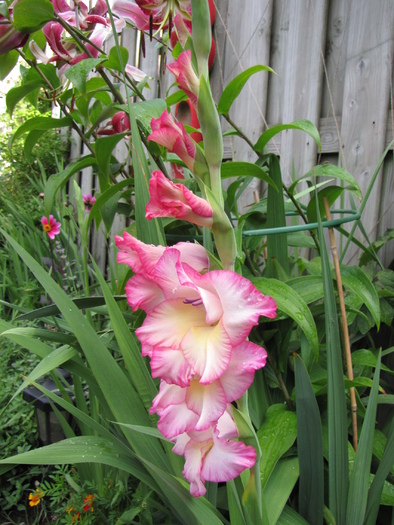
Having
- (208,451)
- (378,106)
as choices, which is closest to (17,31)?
(208,451)

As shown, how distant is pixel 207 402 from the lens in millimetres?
345

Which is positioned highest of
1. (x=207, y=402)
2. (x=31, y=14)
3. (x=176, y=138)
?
(x=31, y=14)

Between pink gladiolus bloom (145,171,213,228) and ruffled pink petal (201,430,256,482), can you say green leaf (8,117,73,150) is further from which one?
ruffled pink petal (201,430,256,482)

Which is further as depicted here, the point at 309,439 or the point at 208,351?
the point at 309,439

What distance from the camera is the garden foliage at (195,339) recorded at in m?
0.36

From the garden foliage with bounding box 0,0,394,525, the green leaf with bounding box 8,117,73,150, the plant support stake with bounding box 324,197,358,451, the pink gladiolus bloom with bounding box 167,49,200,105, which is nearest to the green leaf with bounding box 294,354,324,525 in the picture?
the garden foliage with bounding box 0,0,394,525

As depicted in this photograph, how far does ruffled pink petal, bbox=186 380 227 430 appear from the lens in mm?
339

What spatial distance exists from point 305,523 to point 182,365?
18.5 inches

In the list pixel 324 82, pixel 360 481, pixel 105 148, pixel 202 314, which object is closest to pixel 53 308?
pixel 105 148

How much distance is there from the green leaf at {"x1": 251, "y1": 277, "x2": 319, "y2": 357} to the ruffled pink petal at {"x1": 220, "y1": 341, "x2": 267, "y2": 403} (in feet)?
1.19

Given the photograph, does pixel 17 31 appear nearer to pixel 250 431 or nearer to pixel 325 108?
pixel 250 431

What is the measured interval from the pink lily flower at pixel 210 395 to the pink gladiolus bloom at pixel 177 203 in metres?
0.12

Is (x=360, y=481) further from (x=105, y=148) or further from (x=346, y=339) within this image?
(x=105, y=148)

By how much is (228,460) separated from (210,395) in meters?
0.06
